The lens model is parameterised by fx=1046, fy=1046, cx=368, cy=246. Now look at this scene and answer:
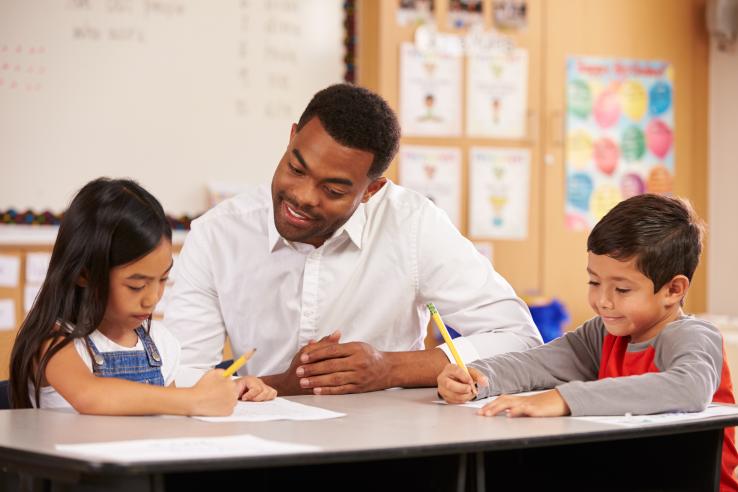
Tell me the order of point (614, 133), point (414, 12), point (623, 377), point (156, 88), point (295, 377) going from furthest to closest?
point (614, 133) < point (414, 12) < point (156, 88) < point (295, 377) < point (623, 377)

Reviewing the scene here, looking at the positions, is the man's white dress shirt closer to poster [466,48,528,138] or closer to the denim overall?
the denim overall

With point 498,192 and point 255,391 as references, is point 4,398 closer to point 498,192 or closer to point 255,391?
point 255,391

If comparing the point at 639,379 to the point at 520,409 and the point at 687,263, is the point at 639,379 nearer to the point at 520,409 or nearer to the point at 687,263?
the point at 520,409

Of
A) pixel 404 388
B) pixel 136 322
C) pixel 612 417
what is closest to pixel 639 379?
pixel 612 417

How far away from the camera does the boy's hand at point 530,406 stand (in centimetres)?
149

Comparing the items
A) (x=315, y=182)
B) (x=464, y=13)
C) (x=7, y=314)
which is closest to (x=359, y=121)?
(x=315, y=182)

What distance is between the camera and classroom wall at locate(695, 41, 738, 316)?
168 inches

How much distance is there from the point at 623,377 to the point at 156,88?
2437 millimetres

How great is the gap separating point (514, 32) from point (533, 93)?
25 cm

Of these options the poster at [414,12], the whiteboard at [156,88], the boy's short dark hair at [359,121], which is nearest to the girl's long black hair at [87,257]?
the boy's short dark hair at [359,121]

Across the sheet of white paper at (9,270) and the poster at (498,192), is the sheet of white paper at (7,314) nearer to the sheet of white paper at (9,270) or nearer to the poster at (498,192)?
the sheet of white paper at (9,270)

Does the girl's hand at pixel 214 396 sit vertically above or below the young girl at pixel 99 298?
below

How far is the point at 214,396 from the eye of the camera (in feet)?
4.67

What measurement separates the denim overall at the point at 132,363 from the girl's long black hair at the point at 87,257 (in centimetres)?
5
